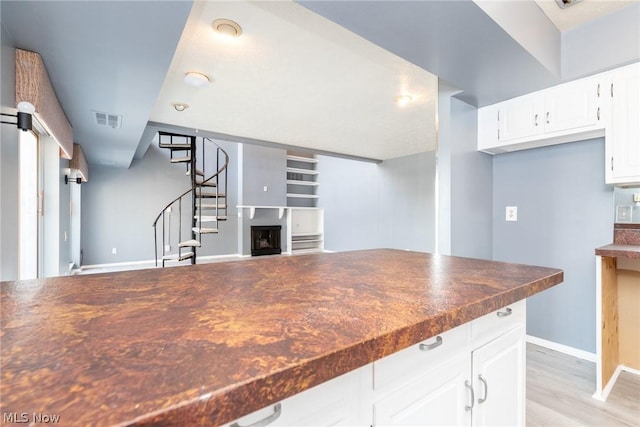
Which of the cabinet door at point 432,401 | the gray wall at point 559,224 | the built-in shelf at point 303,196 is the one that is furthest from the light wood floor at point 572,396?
the built-in shelf at point 303,196

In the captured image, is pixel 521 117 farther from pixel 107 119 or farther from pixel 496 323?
pixel 107 119

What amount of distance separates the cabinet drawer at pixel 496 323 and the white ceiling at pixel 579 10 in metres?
1.96

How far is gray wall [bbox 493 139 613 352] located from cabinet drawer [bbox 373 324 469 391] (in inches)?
85.2

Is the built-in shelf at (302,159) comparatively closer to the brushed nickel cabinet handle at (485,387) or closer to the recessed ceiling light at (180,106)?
the recessed ceiling light at (180,106)

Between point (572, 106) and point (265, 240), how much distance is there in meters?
7.26

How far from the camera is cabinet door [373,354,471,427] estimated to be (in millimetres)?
722

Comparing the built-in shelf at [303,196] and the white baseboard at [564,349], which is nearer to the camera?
the white baseboard at [564,349]

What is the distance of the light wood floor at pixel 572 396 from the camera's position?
5.51 ft

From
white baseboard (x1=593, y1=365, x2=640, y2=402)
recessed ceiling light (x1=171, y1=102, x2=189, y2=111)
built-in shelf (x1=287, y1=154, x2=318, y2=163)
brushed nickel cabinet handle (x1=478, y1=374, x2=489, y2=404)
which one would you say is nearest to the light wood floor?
white baseboard (x1=593, y1=365, x2=640, y2=402)

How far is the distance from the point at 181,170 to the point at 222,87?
529 cm

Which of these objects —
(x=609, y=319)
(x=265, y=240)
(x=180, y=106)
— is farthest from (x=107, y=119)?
(x=265, y=240)

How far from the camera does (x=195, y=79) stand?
2.46 metres

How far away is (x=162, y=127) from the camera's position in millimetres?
3770

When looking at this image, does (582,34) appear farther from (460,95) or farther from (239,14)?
(239,14)
